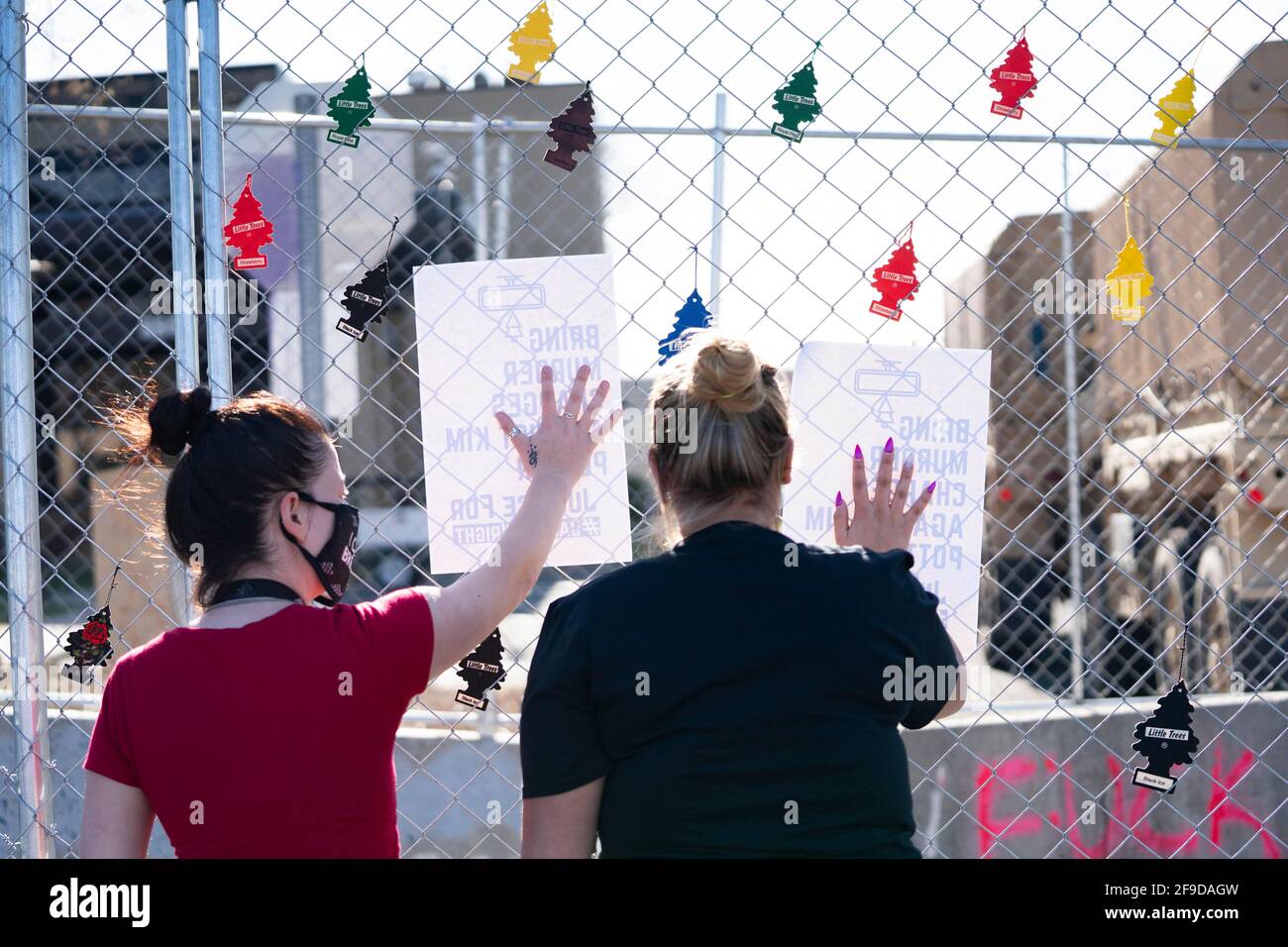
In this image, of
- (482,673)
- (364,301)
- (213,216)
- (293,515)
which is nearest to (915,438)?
(482,673)

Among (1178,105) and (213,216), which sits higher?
(1178,105)

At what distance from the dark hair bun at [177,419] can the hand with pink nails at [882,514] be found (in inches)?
49.2

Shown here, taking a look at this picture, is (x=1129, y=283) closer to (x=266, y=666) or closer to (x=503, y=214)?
(x=266, y=666)

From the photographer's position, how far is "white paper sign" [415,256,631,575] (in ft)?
7.91

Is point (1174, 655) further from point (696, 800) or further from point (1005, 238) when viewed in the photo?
point (696, 800)

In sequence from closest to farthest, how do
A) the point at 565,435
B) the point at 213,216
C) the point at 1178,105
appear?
the point at 565,435
the point at 213,216
the point at 1178,105

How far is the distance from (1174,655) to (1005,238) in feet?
10.5

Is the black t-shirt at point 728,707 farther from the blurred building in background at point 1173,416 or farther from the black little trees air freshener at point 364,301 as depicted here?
the blurred building in background at point 1173,416

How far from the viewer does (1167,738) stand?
2.56 m

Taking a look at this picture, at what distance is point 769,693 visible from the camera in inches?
61.7

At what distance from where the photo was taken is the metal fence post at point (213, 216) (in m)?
2.27

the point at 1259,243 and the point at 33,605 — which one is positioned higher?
the point at 1259,243

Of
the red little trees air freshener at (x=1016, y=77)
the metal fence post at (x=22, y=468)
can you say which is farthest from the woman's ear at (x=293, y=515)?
the red little trees air freshener at (x=1016, y=77)
